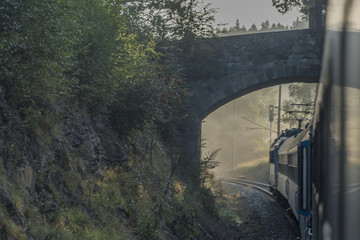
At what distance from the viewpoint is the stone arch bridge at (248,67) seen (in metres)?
20.8

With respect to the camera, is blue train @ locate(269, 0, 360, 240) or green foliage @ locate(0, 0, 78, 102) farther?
green foliage @ locate(0, 0, 78, 102)

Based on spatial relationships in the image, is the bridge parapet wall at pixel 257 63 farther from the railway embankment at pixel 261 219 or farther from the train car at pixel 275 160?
the railway embankment at pixel 261 219

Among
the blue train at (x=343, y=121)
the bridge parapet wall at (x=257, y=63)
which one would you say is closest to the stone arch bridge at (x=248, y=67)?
the bridge parapet wall at (x=257, y=63)

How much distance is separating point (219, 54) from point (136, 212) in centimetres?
1217

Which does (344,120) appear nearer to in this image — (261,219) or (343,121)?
(343,121)

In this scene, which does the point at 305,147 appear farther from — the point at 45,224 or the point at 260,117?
the point at 260,117

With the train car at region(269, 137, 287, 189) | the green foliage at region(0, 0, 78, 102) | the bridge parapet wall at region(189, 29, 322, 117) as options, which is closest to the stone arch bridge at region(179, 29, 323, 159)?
the bridge parapet wall at region(189, 29, 322, 117)

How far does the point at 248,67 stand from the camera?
2130cm

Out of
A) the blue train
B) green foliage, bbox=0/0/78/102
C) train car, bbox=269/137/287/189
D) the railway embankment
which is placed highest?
green foliage, bbox=0/0/78/102

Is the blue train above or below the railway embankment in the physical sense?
above

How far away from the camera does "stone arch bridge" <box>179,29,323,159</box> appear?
68.2 ft

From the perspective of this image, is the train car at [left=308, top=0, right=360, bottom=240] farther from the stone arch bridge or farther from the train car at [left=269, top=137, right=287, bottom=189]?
the train car at [left=269, top=137, right=287, bottom=189]

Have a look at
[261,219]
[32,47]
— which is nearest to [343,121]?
[32,47]

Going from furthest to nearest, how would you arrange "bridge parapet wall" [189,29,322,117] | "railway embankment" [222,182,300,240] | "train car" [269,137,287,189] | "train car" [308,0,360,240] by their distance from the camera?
"train car" [269,137,287,189] → "bridge parapet wall" [189,29,322,117] → "railway embankment" [222,182,300,240] → "train car" [308,0,360,240]
